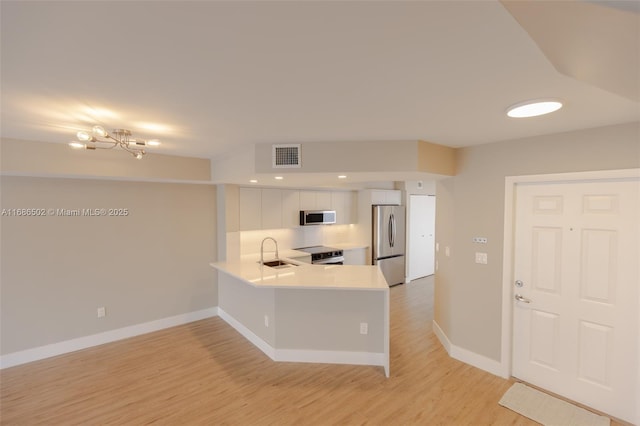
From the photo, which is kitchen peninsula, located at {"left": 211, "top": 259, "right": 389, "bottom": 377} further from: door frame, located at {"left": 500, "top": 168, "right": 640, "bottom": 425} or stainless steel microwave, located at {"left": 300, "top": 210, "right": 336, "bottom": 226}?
stainless steel microwave, located at {"left": 300, "top": 210, "right": 336, "bottom": 226}

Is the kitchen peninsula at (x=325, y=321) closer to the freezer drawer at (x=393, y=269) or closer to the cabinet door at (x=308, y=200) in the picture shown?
the cabinet door at (x=308, y=200)

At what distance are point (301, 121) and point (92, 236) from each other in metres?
3.31

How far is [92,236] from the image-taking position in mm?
3666

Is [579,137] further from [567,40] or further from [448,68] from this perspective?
[567,40]

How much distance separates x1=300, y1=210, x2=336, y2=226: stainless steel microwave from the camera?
214 inches

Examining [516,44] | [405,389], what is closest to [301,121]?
[516,44]

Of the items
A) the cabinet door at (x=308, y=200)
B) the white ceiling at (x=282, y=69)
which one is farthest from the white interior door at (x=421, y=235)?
the white ceiling at (x=282, y=69)

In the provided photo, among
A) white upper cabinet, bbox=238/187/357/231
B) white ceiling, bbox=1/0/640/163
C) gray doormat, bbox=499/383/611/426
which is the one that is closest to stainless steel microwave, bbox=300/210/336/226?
white upper cabinet, bbox=238/187/357/231

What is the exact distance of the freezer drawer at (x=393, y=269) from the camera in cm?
596

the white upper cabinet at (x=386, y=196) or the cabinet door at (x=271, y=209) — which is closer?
the cabinet door at (x=271, y=209)

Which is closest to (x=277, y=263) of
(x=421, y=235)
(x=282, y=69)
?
(x=282, y=69)

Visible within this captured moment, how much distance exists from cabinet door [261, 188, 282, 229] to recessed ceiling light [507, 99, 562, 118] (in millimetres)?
3740

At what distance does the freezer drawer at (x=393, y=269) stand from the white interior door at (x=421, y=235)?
Answer: 31cm

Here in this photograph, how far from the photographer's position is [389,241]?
604 cm
